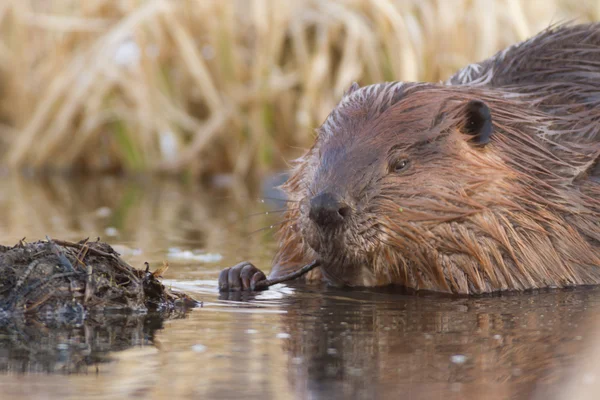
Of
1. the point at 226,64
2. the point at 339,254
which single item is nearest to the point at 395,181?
the point at 339,254

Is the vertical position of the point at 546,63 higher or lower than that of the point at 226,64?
lower

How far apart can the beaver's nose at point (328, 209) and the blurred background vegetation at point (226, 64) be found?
5.46 meters

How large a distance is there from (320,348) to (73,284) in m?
0.85

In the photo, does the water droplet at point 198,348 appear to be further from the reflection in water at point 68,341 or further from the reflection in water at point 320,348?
the reflection in water at point 68,341

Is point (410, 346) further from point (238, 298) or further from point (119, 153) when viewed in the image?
point (119, 153)

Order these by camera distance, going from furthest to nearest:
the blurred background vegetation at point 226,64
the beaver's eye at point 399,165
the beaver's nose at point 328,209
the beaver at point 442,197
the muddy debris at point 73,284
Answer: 1. the blurred background vegetation at point 226,64
2. the beaver's eye at point 399,165
3. the beaver at point 442,197
4. the beaver's nose at point 328,209
5. the muddy debris at point 73,284

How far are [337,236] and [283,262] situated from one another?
64cm

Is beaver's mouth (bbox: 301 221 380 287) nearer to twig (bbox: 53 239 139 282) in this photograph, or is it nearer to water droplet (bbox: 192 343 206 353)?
twig (bbox: 53 239 139 282)

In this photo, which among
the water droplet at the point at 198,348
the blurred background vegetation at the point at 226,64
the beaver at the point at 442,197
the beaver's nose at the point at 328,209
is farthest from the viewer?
the blurred background vegetation at the point at 226,64

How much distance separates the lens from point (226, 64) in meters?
9.62

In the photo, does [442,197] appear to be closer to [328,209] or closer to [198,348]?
[328,209]

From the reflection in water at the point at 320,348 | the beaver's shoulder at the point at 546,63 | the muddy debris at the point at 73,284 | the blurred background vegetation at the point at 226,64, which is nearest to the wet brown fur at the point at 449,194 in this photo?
the reflection in water at the point at 320,348

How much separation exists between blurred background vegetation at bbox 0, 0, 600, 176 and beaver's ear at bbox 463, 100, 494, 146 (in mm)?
4943

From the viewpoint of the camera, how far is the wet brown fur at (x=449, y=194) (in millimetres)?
3666
